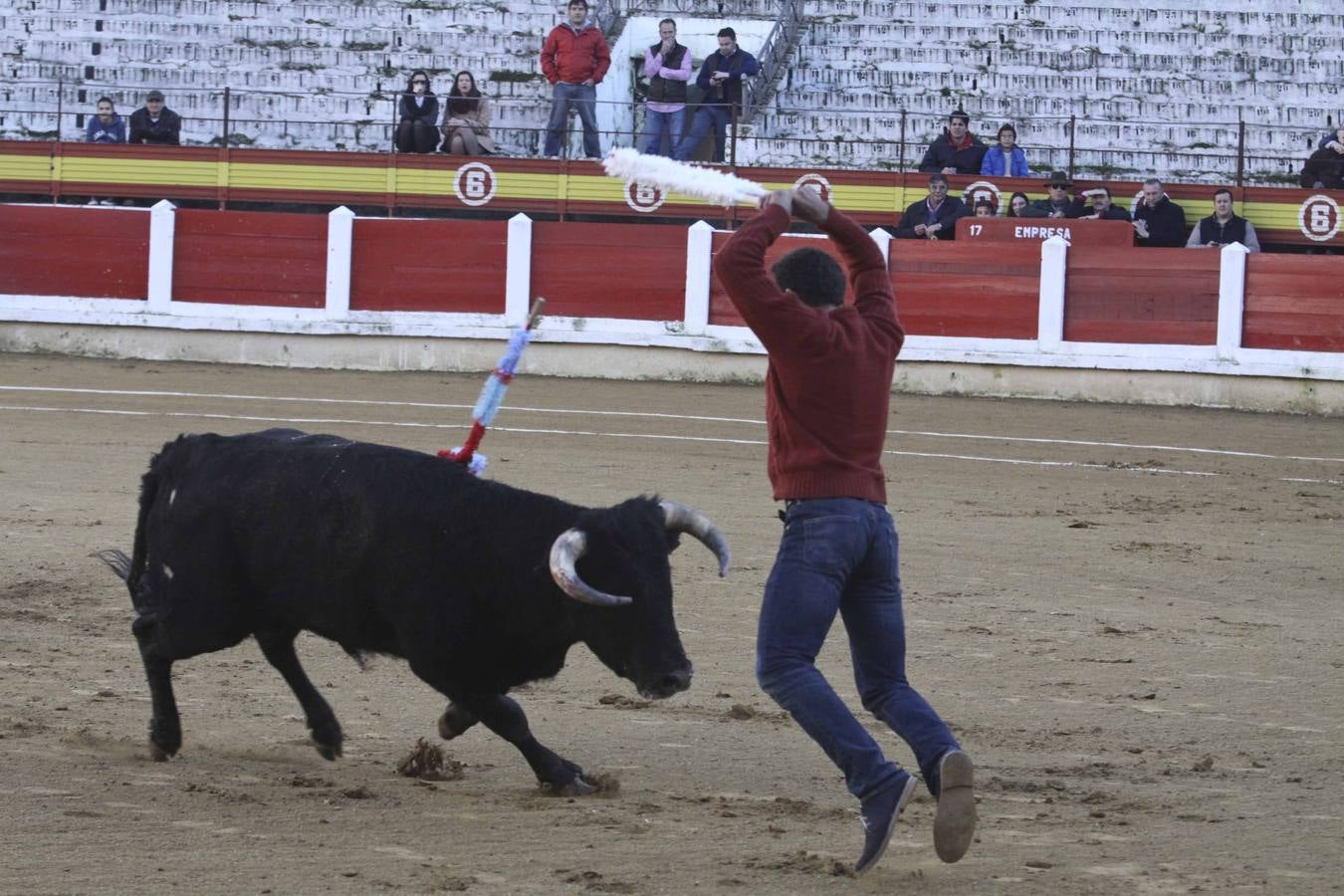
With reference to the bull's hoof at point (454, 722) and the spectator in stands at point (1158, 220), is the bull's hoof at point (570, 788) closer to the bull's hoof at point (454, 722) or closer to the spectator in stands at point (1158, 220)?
the bull's hoof at point (454, 722)

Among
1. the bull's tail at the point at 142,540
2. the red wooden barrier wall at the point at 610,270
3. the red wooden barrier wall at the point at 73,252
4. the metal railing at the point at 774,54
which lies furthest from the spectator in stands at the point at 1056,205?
the bull's tail at the point at 142,540

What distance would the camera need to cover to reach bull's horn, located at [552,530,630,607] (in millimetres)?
3693

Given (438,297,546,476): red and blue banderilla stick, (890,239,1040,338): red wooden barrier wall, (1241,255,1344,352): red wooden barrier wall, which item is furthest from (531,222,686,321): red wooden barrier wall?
(438,297,546,476): red and blue banderilla stick

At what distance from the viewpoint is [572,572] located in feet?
12.2

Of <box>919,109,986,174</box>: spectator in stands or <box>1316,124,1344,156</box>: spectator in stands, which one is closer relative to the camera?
<box>1316,124,1344,156</box>: spectator in stands

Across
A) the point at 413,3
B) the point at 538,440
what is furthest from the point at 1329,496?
the point at 413,3

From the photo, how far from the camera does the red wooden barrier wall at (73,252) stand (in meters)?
14.8

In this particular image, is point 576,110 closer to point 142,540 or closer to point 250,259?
point 250,259

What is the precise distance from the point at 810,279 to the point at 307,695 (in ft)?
5.60

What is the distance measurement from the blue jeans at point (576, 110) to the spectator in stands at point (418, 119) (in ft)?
3.18

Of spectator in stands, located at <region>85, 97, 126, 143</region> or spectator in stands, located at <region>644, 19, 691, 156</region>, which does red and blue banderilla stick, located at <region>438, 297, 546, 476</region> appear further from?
spectator in stands, located at <region>85, 97, 126, 143</region>

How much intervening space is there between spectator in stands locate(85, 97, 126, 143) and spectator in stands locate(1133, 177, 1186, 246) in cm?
834

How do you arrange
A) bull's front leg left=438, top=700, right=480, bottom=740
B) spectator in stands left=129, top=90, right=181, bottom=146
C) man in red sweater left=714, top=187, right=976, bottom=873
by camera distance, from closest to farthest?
man in red sweater left=714, top=187, right=976, bottom=873 → bull's front leg left=438, top=700, right=480, bottom=740 → spectator in stands left=129, top=90, right=181, bottom=146

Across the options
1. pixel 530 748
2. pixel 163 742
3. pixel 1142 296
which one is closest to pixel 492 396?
pixel 530 748
